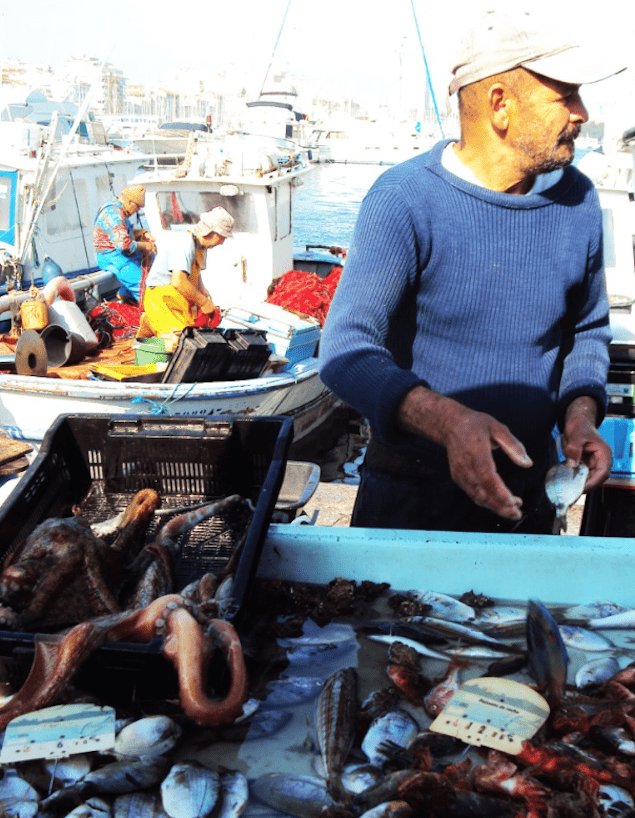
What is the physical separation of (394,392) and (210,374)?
6390 millimetres

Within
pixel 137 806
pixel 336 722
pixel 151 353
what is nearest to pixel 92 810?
pixel 137 806

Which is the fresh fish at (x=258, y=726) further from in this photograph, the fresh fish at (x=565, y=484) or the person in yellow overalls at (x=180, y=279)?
the person in yellow overalls at (x=180, y=279)

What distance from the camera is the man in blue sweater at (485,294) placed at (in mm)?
2107

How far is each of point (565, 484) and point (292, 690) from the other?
40.2 inches

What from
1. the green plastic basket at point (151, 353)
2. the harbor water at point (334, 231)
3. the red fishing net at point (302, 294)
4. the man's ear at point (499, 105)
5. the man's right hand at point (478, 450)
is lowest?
the harbor water at point (334, 231)

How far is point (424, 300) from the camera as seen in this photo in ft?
7.88

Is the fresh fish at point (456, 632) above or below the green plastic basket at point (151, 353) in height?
above

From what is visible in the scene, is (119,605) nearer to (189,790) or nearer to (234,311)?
(189,790)

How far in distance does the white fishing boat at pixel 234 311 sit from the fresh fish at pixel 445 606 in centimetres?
575

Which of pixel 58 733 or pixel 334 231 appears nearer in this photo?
pixel 58 733

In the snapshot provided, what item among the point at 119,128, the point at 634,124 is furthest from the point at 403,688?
the point at 119,128

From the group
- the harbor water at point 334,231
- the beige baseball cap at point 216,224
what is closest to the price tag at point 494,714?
the harbor water at point 334,231

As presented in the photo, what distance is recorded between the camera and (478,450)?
71.1 inches

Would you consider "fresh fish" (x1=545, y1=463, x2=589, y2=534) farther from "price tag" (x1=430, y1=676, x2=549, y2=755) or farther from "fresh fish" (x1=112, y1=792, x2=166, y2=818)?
"fresh fish" (x1=112, y1=792, x2=166, y2=818)
